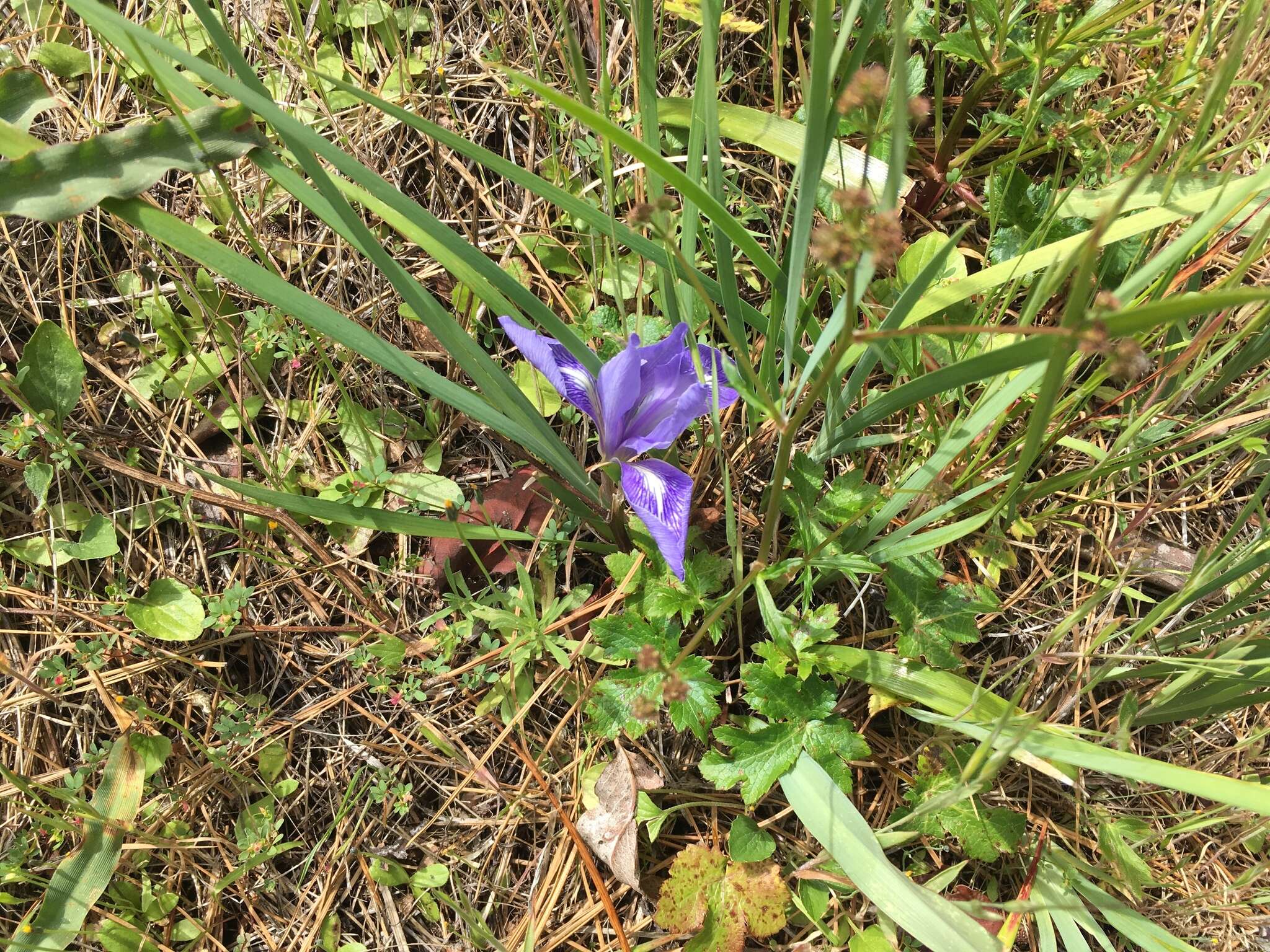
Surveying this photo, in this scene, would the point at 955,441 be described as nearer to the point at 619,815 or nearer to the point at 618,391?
the point at 618,391

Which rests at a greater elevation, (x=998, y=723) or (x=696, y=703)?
(x=998, y=723)

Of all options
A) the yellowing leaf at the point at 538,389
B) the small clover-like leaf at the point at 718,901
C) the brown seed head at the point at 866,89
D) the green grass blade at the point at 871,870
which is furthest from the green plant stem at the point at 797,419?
the small clover-like leaf at the point at 718,901

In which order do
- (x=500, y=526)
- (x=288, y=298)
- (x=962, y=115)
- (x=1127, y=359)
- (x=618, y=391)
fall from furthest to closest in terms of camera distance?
(x=962, y=115) → (x=500, y=526) → (x=618, y=391) → (x=288, y=298) → (x=1127, y=359)

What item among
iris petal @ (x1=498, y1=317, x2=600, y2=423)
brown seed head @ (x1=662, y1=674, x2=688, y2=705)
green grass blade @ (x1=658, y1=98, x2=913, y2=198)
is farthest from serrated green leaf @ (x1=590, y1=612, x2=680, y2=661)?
green grass blade @ (x1=658, y1=98, x2=913, y2=198)

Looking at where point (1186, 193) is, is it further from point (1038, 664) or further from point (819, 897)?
point (819, 897)

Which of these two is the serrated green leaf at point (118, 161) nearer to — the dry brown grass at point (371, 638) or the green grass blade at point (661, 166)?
the green grass blade at point (661, 166)

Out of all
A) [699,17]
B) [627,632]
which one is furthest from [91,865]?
[699,17]

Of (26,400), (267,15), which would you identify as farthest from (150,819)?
(267,15)
